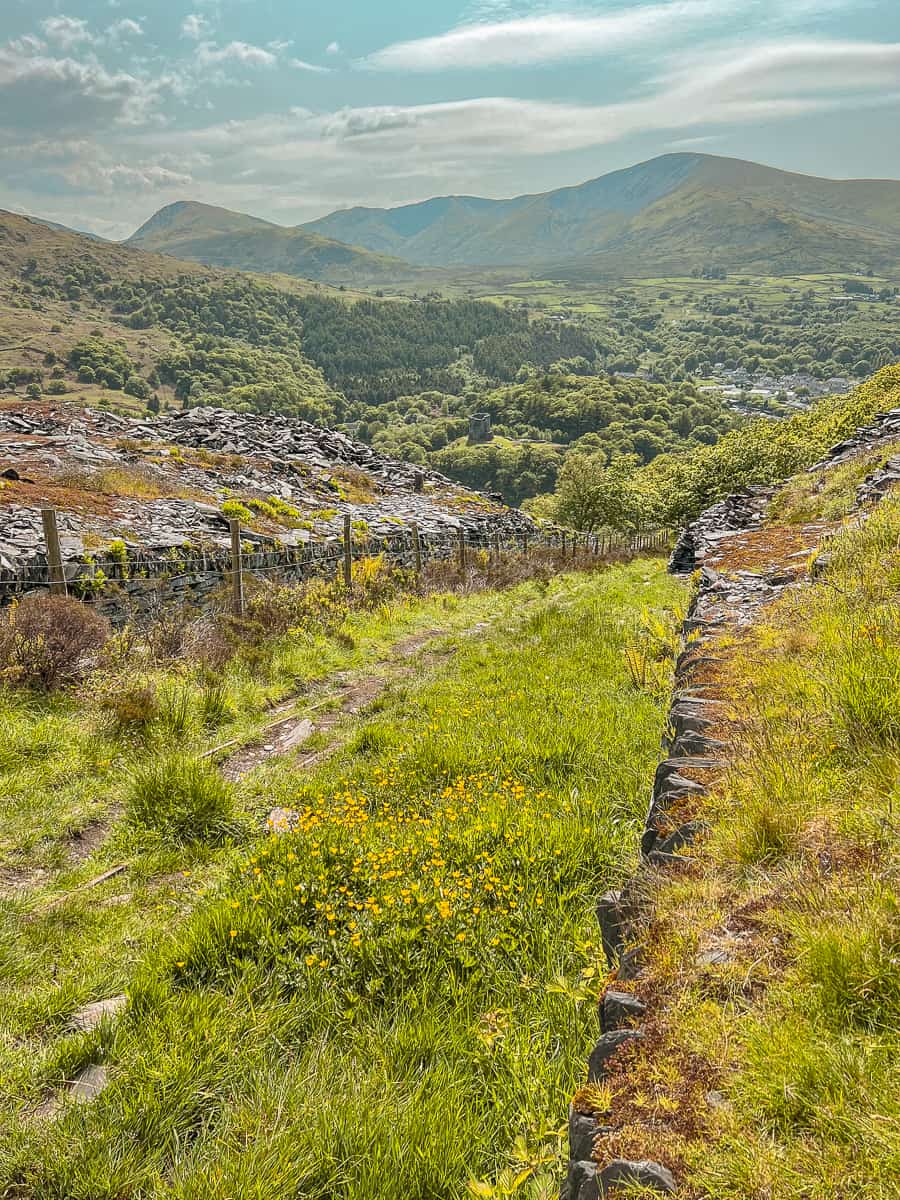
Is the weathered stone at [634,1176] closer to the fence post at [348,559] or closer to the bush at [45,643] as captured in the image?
the bush at [45,643]

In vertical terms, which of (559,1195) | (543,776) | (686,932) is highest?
(686,932)

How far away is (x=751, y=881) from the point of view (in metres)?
2.80

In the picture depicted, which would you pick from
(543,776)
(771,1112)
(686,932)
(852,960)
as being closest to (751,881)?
(686,932)

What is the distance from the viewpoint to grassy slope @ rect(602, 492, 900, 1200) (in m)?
1.77

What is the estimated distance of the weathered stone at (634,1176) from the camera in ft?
6.06

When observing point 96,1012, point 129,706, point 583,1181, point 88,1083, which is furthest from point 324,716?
point 583,1181

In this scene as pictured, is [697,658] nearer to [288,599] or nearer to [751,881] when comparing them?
[751,881]

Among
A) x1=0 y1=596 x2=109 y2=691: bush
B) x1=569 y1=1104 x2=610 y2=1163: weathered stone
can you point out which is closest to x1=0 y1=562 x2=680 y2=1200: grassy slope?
x1=569 y1=1104 x2=610 y2=1163: weathered stone

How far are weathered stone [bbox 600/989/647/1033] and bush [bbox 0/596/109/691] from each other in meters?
8.23

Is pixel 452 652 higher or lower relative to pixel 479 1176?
lower

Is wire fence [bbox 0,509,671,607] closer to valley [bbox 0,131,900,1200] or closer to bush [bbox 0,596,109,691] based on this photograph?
valley [bbox 0,131,900,1200]

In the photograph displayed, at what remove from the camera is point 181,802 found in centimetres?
591

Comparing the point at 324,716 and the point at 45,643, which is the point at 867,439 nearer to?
the point at 324,716

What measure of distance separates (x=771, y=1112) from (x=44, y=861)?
18.6 ft
